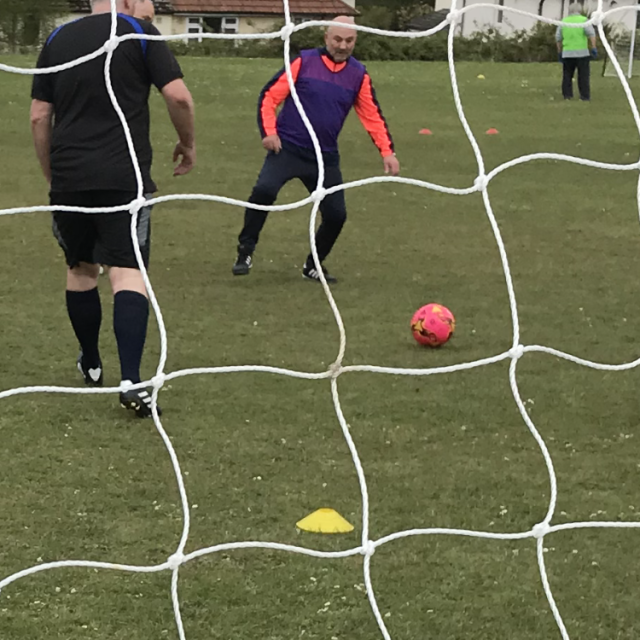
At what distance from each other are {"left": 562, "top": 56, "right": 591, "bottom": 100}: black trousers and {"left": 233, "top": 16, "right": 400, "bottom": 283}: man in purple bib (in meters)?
9.02

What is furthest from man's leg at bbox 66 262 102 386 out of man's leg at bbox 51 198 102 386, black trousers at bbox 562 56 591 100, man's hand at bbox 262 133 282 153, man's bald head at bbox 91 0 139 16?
black trousers at bbox 562 56 591 100

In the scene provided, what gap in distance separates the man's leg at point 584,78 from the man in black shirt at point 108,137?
36.7 ft

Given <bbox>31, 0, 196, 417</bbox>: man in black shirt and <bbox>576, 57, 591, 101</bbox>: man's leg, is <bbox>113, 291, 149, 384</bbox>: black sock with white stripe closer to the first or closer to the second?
<bbox>31, 0, 196, 417</bbox>: man in black shirt

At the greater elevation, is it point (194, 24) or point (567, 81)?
point (194, 24)

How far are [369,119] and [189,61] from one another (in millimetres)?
13158

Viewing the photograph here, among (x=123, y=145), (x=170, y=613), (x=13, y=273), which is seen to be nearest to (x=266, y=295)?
(x=13, y=273)

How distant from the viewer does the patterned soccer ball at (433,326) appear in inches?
182

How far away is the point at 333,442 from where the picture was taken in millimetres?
3588

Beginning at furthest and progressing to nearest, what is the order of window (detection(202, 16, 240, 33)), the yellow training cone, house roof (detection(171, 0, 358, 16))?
window (detection(202, 16, 240, 33)) < house roof (detection(171, 0, 358, 16)) < the yellow training cone

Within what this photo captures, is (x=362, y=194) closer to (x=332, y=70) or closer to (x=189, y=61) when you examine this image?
(x=332, y=70)

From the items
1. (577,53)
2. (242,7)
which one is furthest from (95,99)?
(242,7)

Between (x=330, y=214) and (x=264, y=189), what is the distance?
0.33 metres

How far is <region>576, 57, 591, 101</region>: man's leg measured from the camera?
46.8ft

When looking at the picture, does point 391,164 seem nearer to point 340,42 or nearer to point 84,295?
point 340,42
